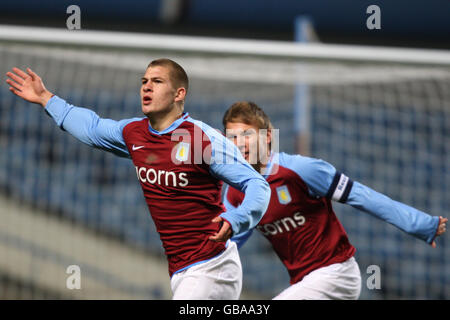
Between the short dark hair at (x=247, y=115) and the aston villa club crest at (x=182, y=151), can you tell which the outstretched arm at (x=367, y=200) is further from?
the aston villa club crest at (x=182, y=151)

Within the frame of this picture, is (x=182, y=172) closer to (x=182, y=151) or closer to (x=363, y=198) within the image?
(x=182, y=151)

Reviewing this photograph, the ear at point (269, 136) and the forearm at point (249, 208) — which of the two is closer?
the forearm at point (249, 208)

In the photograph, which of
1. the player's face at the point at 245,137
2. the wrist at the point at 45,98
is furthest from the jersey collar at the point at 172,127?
the wrist at the point at 45,98

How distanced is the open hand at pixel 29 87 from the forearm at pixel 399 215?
144 centimetres

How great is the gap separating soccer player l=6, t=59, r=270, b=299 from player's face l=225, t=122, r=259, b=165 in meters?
0.23

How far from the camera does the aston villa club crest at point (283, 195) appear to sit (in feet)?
8.32

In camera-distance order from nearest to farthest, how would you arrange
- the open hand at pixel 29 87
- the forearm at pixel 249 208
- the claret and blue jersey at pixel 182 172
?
the forearm at pixel 249 208 < the claret and blue jersey at pixel 182 172 < the open hand at pixel 29 87

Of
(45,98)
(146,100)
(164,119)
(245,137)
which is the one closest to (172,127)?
(164,119)

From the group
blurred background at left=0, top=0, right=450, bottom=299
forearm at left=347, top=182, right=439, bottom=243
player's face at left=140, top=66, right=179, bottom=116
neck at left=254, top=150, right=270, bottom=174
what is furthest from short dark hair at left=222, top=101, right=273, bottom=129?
blurred background at left=0, top=0, right=450, bottom=299

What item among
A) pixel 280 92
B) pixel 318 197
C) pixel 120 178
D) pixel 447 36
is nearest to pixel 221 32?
pixel 280 92

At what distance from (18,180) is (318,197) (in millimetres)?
5038

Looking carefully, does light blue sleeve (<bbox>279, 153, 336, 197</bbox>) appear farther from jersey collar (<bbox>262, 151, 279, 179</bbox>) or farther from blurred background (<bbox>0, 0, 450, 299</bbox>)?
blurred background (<bbox>0, 0, 450, 299</bbox>)

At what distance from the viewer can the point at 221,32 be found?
324 inches

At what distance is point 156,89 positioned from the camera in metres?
2.11
